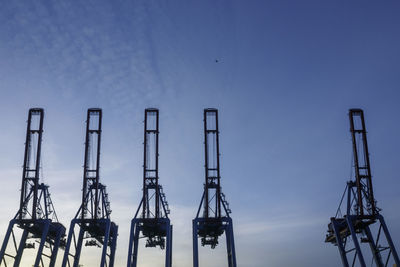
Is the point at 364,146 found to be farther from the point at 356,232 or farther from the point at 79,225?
the point at 79,225

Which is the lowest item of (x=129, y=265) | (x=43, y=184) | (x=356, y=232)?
(x=129, y=265)

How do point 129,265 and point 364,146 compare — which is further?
point 364,146

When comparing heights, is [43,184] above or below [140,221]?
above

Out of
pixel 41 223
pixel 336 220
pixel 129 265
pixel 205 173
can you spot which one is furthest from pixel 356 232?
pixel 41 223

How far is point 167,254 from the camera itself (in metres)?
58.8

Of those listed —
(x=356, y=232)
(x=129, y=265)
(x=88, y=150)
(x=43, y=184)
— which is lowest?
(x=129, y=265)

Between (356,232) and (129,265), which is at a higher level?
(356,232)

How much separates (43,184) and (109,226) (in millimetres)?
11913

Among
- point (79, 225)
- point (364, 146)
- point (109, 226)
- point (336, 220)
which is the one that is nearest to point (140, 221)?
point (109, 226)

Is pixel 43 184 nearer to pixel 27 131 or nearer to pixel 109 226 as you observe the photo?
pixel 27 131

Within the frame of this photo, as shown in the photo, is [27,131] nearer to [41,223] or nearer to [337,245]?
[41,223]

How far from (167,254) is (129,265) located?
517 cm

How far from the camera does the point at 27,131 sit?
213 ft

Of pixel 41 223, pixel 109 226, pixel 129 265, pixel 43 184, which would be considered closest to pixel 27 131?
pixel 43 184
